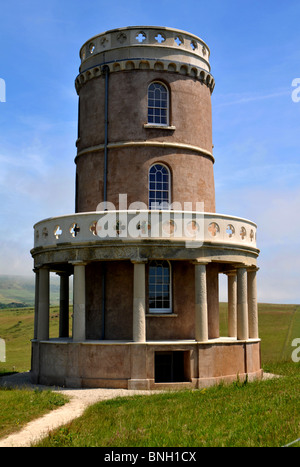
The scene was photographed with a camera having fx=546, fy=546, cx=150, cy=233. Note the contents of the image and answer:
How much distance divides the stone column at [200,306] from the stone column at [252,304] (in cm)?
441

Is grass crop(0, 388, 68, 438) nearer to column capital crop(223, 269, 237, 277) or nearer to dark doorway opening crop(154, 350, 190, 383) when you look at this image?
dark doorway opening crop(154, 350, 190, 383)

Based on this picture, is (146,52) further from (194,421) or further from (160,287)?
(194,421)

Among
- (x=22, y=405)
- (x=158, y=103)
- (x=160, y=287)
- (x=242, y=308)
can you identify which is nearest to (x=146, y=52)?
(x=158, y=103)

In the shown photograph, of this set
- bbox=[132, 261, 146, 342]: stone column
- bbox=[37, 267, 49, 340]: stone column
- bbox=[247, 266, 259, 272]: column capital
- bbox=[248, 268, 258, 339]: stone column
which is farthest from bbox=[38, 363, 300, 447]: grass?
bbox=[247, 266, 259, 272]: column capital

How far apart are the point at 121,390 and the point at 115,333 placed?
3633mm

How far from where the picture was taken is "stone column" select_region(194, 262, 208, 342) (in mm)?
22500

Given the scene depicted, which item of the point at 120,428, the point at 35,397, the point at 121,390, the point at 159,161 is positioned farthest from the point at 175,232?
the point at 120,428

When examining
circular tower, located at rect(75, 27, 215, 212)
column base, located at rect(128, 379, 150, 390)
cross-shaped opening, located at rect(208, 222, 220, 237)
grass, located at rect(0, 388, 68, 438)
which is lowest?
grass, located at rect(0, 388, 68, 438)

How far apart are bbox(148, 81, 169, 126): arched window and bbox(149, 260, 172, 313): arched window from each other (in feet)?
23.2

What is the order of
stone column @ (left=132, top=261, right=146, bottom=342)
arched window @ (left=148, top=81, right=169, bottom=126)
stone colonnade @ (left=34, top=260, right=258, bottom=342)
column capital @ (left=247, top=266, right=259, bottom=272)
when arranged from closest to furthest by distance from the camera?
1. stone column @ (left=132, top=261, right=146, bottom=342)
2. stone colonnade @ (left=34, top=260, right=258, bottom=342)
3. arched window @ (left=148, top=81, right=169, bottom=126)
4. column capital @ (left=247, top=266, right=259, bottom=272)

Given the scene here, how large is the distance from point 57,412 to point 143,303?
20.4 feet
